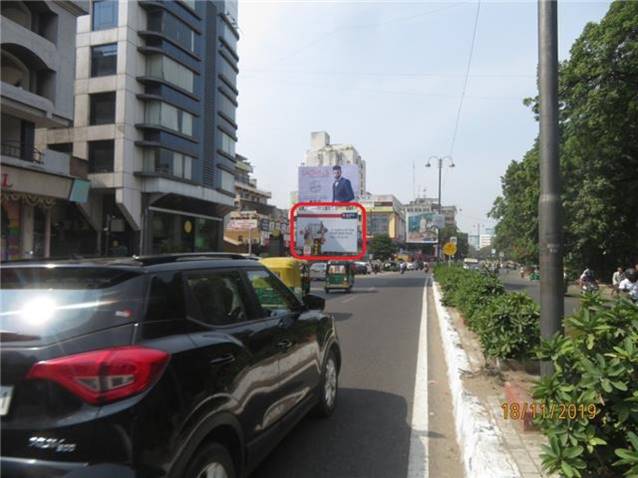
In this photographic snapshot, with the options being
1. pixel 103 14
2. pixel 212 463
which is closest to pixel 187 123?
pixel 103 14

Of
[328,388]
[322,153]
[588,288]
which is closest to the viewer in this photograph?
[588,288]

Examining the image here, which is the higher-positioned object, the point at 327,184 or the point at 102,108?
the point at 102,108

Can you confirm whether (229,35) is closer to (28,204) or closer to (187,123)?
(187,123)

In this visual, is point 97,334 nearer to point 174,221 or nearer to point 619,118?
point 619,118

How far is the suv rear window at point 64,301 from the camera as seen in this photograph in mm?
2459

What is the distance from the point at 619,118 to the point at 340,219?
12078 millimetres

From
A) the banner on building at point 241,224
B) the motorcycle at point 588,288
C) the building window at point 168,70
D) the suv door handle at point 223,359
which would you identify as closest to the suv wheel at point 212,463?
the suv door handle at point 223,359

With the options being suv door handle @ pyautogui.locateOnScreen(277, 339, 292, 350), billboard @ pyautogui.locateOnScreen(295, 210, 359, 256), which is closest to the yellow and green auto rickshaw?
billboard @ pyautogui.locateOnScreen(295, 210, 359, 256)

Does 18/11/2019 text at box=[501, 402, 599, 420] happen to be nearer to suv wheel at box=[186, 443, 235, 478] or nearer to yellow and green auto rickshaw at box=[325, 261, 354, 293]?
suv wheel at box=[186, 443, 235, 478]

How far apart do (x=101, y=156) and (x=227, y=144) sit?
15790 mm

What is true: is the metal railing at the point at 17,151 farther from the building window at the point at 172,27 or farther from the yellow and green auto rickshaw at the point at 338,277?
the building window at the point at 172,27

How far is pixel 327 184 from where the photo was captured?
29688 mm

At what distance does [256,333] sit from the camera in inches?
137

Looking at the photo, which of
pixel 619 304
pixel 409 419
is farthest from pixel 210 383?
pixel 409 419
